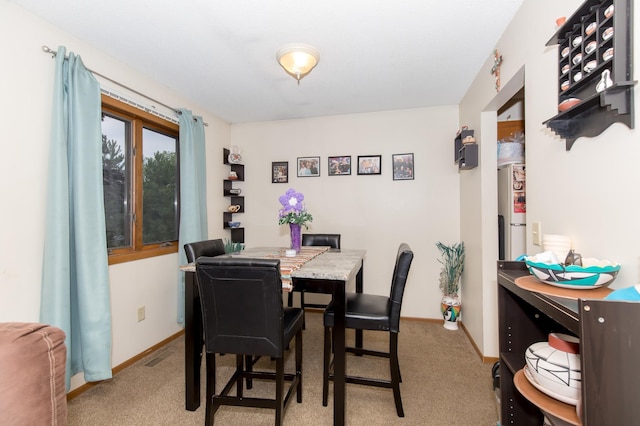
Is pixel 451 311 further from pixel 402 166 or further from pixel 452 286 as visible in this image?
pixel 402 166

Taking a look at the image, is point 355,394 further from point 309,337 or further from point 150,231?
point 150,231

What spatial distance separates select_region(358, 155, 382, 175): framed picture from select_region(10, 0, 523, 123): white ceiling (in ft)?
2.43

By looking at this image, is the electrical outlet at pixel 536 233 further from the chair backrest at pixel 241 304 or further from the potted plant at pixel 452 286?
the potted plant at pixel 452 286

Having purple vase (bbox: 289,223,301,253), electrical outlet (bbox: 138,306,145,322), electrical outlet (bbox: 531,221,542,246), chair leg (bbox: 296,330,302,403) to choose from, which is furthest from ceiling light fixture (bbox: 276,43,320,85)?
electrical outlet (bbox: 138,306,145,322)

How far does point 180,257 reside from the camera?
2.95m

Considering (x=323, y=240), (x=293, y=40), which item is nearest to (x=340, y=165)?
(x=323, y=240)

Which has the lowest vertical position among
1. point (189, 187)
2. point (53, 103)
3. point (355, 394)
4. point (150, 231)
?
point (355, 394)

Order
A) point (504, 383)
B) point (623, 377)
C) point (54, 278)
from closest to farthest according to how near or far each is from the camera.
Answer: point (623, 377), point (504, 383), point (54, 278)

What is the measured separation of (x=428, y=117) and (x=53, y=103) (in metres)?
3.35

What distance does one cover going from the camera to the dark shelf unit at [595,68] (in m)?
0.94

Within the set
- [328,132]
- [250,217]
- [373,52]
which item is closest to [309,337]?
[250,217]

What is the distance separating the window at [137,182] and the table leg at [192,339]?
3.11ft

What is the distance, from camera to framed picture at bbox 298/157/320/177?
3768 millimetres

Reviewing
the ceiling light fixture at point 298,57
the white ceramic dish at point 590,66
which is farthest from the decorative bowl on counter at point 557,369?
the ceiling light fixture at point 298,57
